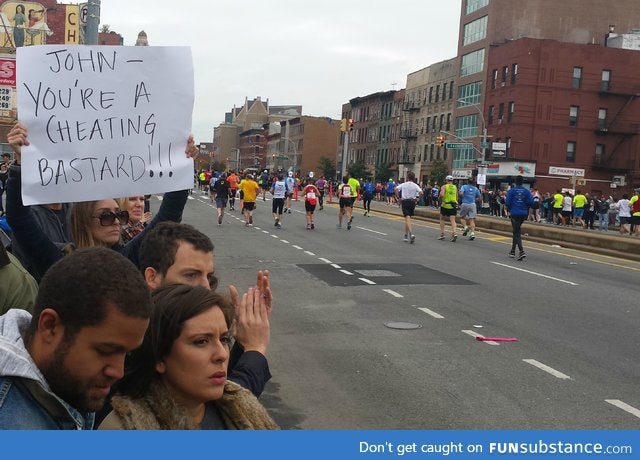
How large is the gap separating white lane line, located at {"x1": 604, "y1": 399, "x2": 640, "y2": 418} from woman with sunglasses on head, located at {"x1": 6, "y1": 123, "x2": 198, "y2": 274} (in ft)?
12.7

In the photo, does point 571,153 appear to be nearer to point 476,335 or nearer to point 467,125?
point 467,125

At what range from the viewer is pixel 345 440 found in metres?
1.94

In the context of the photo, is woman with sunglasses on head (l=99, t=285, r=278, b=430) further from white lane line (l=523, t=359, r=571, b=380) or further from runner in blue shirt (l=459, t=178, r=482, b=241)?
runner in blue shirt (l=459, t=178, r=482, b=241)

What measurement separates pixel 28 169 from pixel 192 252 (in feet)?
2.89

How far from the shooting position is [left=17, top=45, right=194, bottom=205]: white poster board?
3.77 meters

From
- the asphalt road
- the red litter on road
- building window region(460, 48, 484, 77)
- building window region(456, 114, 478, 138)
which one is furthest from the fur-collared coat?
building window region(460, 48, 484, 77)

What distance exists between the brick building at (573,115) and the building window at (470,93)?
251 inches

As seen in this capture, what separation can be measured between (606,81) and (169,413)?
69.2m

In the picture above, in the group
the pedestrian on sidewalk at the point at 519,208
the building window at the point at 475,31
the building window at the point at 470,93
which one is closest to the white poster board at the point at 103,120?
the pedestrian on sidewalk at the point at 519,208

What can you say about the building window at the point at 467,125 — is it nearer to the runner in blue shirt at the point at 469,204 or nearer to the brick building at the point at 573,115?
the brick building at the point at 573,115

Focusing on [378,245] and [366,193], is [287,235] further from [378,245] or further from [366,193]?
[366,193]

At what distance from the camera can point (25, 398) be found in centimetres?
184

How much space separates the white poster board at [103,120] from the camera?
377cm

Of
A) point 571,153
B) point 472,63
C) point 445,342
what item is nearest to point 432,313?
point 445,342
